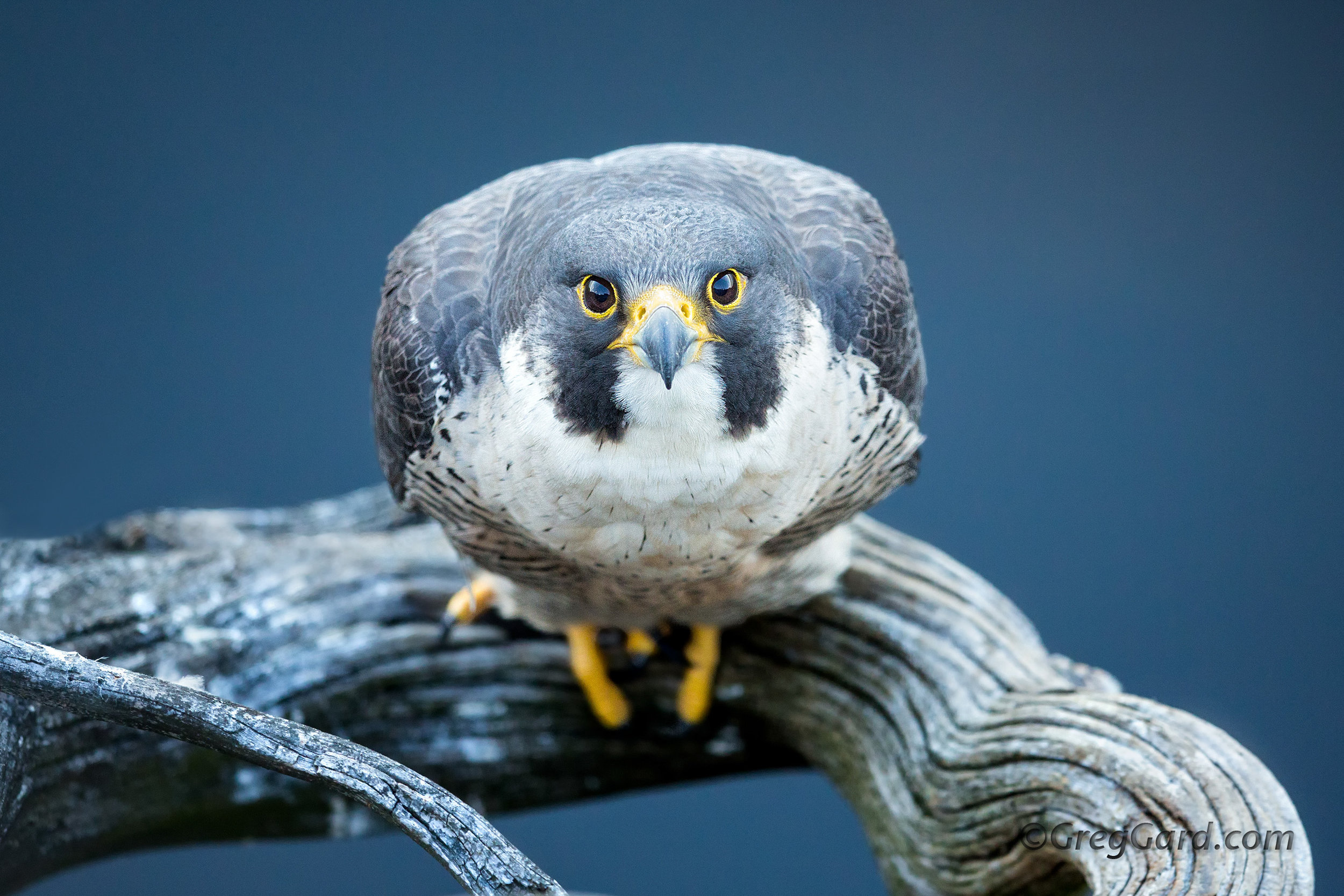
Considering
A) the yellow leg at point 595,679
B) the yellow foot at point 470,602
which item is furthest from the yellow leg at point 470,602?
the yellow leg at point 595,679

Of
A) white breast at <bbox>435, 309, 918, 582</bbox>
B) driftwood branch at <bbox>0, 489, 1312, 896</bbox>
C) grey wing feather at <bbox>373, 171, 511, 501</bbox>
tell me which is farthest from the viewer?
driftwood branch at <bbox>0, 489, 1312, 896</bbox>

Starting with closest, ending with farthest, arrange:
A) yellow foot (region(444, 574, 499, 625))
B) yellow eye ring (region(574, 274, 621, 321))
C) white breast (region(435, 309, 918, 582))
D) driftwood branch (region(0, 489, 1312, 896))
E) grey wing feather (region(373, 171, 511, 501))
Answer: yellow eye ring (region(574, 274, 621, 321)) < white breast (region(435, 309, 918, 582)) < grey wing feather (region(373, 171, 511, 501)) < driftwood branch (region(0, 489, 1312, 896)) < yellow foot (region(444, 574, 499, 625))

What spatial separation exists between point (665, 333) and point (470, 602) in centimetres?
144

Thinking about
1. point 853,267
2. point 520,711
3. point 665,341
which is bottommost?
point 665,341

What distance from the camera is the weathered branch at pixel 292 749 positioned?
6.09 ft

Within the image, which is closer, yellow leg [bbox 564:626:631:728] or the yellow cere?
the yellow cere

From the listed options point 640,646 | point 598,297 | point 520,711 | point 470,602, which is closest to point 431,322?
point 598,297

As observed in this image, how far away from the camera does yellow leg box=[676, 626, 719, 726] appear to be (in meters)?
2.96

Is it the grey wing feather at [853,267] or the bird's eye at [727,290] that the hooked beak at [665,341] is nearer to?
the bird's eye at [727,290]

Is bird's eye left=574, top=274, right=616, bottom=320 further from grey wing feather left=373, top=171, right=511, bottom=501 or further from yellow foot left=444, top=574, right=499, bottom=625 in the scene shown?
yellow foot left=444, top=574, right=499, bottom=625

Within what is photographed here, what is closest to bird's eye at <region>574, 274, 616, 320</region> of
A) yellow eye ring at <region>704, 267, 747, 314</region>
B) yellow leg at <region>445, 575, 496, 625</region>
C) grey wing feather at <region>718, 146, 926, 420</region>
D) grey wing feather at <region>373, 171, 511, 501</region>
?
yellow eye ring at <region>704, 267, 747, 314</region>

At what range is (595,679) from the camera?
117 inches

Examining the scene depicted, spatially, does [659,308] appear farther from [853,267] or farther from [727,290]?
[853,267]

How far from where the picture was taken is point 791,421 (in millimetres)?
2023
